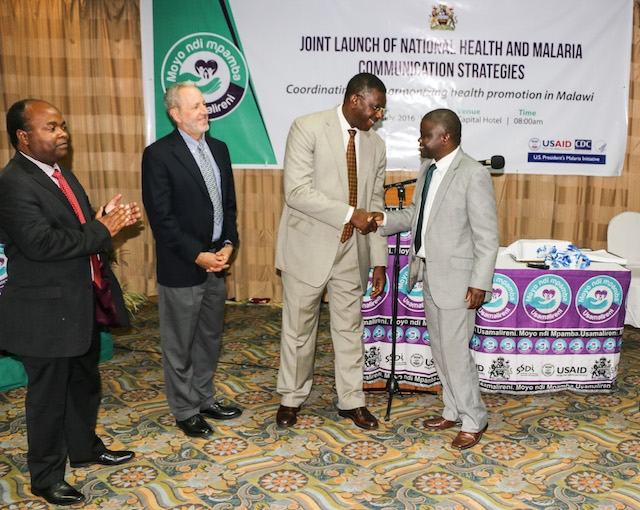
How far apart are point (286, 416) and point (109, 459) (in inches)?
39.7

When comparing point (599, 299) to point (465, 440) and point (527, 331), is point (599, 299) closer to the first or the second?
point (527, 331)

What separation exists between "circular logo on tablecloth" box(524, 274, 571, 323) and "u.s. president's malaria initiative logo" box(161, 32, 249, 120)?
3452 mm

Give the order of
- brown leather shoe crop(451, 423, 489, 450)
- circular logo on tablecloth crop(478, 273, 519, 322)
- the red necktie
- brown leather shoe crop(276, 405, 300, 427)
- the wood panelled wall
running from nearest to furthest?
the red necktie, brown leather shoe crop(451, 423, 489, 450), brown leather shoe crop(276, 405, 300, 427), circular logo on tablecloth crop(478, 273, 519, 322), the wood panelled wall

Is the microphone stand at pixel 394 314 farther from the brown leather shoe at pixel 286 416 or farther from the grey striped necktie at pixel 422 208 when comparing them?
the brown leather shoe at pixel 286 416

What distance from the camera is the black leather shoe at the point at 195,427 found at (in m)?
3.73

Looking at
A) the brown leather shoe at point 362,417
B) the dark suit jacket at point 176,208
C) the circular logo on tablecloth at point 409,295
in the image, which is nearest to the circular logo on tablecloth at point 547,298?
the circular logo on tablecloth at point 409,295

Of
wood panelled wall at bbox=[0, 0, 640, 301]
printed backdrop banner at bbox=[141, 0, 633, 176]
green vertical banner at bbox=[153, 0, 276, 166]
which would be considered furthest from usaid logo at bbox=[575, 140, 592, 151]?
green vertical banner at bbox=[153, 0, 276, 166]

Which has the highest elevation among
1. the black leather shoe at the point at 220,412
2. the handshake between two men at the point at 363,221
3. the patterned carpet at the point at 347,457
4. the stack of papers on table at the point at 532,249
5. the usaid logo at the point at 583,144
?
the usaid logo at the point at 583,144

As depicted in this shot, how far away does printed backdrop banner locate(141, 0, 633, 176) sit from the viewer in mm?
6184

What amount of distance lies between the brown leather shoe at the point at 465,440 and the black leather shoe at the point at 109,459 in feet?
5.66

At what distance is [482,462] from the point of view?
346 cm

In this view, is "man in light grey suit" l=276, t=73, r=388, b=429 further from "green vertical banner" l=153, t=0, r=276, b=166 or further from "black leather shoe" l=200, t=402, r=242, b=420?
"green vertical banner" l=153, t=0, r=276, b=166

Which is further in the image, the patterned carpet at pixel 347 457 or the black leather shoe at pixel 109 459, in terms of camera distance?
the black leather shoe at pixel 109 459

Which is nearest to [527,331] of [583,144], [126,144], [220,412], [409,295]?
[409,295]
